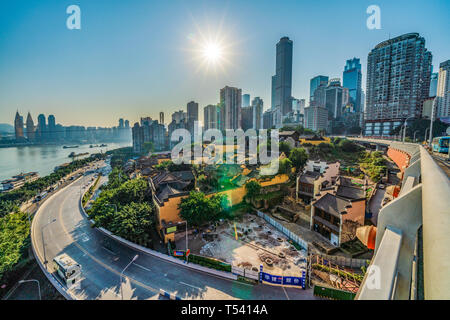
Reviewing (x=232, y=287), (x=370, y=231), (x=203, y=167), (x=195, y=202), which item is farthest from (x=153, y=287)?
(x=203, y=167)

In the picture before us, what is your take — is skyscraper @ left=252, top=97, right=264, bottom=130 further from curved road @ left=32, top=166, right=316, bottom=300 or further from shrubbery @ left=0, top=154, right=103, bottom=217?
curved road @ left=32, top=166, right=316, bottom=300

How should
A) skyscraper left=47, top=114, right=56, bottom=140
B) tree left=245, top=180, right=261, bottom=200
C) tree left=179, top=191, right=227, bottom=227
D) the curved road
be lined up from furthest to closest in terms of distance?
skyscraper left=47, top=114, right=56, bottom=140 < tree left=245, top=180, right=261, bottom=200 < tree left=179, top=191, right=227, bottom=227 < the curved road

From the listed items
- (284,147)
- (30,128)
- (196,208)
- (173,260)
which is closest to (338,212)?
(196,208)

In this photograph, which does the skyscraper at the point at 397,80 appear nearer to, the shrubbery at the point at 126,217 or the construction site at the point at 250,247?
the construction site at the point at 250,247

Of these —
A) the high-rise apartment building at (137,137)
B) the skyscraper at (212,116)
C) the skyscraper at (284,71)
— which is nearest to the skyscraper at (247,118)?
the skyscraper at (212,116)

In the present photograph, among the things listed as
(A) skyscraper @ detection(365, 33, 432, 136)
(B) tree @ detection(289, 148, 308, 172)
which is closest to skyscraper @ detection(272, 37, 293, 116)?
(A) skyscraper @ detection(365, 33, 432, 136)
